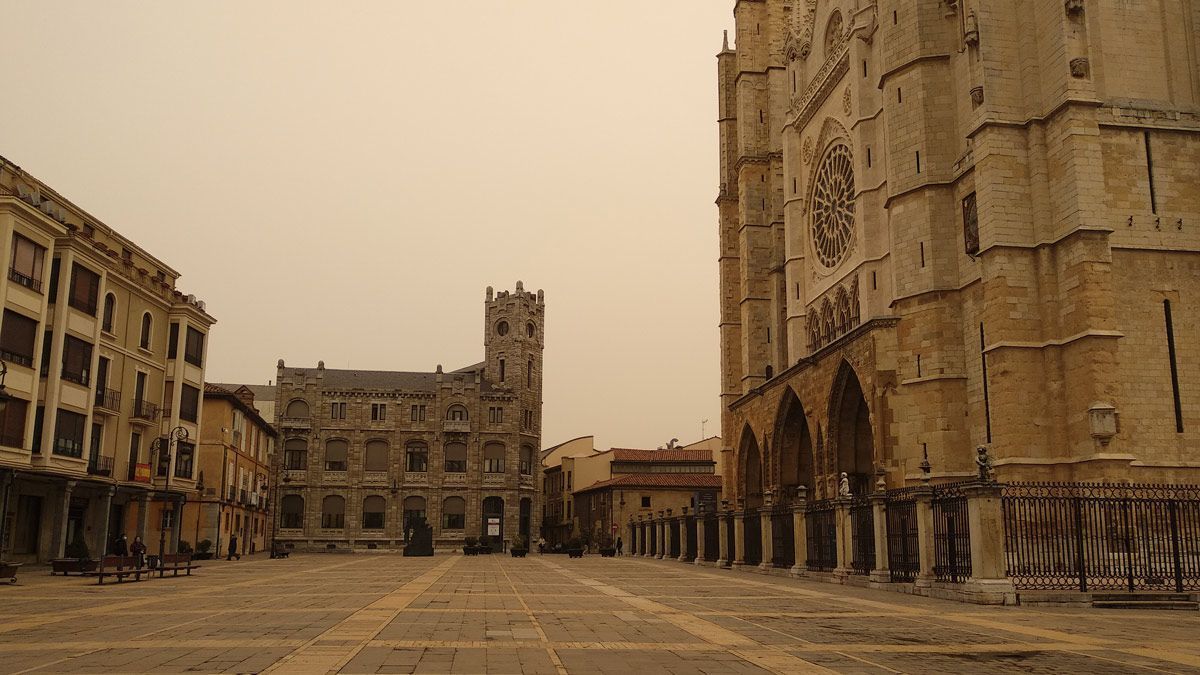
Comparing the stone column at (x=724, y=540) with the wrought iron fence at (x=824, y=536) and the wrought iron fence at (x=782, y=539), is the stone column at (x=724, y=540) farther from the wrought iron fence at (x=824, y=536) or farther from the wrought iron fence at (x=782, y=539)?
the wrought iron fence at (x=824, y=536)

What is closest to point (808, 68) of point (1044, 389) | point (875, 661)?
point (1044, 389)

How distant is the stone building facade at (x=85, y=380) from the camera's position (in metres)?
30.5

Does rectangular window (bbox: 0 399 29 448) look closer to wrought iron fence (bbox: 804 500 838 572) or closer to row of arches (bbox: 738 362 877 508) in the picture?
wrought iron fence (bbox: 804 500 838 572)

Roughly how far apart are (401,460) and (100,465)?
47.1 m

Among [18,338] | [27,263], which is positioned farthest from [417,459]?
[27,263]

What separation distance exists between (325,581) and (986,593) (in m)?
17.2

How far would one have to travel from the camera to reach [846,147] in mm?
42125

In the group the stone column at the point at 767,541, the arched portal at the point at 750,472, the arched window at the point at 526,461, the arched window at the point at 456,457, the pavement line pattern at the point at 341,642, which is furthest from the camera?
the arched window at the point at 526,461

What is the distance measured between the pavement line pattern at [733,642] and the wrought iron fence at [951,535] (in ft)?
22.5

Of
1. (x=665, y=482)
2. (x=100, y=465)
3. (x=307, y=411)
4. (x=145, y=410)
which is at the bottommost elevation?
(x=100, y=465)

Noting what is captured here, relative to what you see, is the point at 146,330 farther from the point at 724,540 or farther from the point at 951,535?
the point at 951,535

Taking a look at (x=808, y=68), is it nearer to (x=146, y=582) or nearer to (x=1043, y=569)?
(x=1043, y=569)

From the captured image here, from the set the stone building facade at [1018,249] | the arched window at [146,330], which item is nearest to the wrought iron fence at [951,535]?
the stone building facade at [1018,249]

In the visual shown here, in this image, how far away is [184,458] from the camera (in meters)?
43.8
